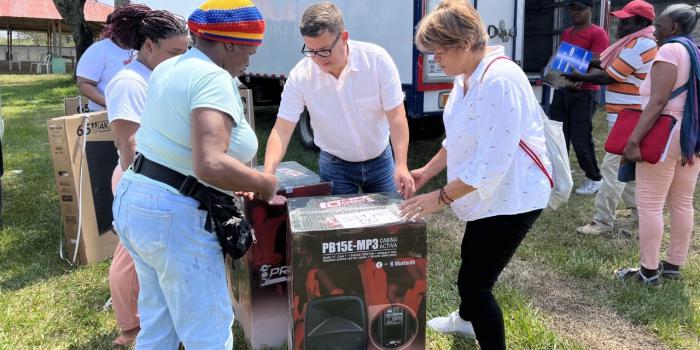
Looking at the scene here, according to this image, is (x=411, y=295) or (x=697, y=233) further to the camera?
(x=697, y=233)

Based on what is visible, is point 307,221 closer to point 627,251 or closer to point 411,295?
point 411,295

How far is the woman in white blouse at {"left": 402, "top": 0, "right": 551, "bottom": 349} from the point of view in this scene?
73.8 inches

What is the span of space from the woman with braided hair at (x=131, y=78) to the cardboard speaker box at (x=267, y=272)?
52 centimetres

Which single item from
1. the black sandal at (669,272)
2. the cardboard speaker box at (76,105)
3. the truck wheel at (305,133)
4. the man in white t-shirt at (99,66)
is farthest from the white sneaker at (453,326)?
the truck wheel at (305,133)

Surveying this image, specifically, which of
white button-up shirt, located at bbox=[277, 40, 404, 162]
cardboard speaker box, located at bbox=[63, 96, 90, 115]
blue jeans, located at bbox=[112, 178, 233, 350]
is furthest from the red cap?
cardboard speaker box, located at bbox=[63, 96, 90, 115]

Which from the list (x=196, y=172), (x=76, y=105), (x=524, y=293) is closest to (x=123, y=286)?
(x=196, y=172)

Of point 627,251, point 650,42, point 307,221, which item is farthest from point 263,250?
point 650,42

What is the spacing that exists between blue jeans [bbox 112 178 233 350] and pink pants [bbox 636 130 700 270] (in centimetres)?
259

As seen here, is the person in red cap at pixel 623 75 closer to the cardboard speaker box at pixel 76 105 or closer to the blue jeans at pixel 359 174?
the blue jeans at pixel 359 174

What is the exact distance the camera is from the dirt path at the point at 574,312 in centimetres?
281

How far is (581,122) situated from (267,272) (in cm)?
392

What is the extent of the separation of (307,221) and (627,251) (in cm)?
282

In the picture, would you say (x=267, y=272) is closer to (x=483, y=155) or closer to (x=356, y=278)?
(x=356, y=278)

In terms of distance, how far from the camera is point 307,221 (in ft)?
7.00
